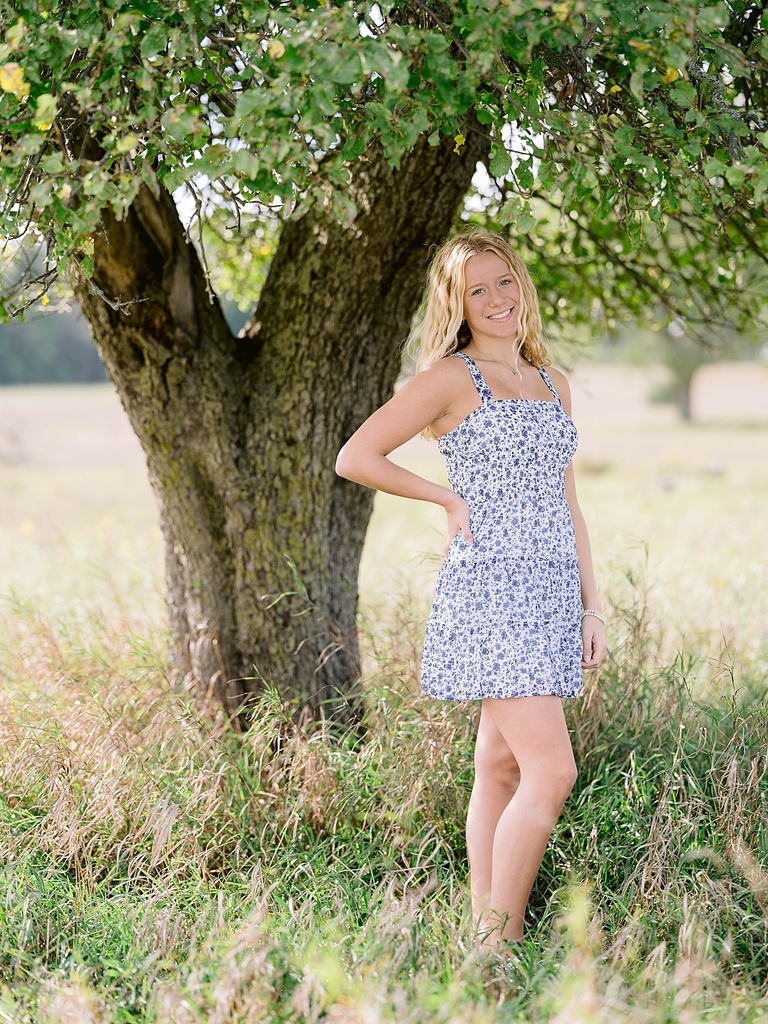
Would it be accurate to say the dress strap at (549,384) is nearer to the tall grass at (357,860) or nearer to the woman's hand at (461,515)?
the woman's hand at (461,515)

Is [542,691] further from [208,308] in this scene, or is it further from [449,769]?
Answer: [208,308]

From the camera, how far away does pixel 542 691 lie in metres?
2.80

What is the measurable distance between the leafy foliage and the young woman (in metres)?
0.48

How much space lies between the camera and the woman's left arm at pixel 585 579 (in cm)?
308

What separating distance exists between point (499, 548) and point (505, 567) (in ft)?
0.20

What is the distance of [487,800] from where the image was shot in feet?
10.0

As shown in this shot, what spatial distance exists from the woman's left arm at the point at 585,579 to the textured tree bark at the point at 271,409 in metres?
0.97

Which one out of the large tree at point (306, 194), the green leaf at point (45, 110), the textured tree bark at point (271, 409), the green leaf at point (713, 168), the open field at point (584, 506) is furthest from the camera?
the open field at point (584, 506)

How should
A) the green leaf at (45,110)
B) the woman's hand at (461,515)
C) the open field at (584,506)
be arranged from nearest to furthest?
the green leaf at (45,110) → the woman's hand at (461,515) → the open field at (584,506)

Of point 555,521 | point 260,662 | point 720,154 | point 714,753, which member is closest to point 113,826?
point 260,662

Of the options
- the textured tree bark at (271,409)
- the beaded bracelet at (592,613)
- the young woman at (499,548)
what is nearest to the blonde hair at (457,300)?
the young woman at (499,548)

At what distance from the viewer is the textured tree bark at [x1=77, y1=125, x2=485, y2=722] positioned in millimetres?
3734

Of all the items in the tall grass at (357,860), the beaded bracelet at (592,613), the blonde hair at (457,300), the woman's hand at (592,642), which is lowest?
the tall grass at (357,860)

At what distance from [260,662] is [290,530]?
58 cm
